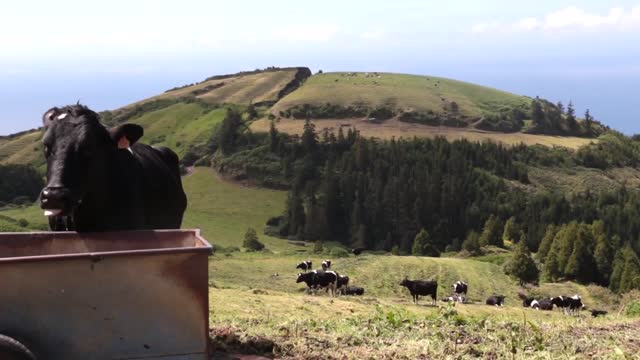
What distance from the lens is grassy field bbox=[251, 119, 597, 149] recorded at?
170 m

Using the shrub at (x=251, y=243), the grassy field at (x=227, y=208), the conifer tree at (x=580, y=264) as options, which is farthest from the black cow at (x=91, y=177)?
the grassy field at (x=227, y=208)

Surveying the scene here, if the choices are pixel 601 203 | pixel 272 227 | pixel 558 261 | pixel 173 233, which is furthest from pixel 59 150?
pixel 601 203

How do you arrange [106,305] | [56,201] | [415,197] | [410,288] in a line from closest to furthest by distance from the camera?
1. [106,305]
2. [56,201]
3. [410,288]
4. [415,197]

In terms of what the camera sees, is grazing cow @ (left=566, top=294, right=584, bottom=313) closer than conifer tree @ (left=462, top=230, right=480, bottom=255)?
Yes

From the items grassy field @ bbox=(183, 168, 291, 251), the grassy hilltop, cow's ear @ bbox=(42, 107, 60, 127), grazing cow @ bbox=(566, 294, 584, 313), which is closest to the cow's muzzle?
cow's ear @ bbox=(42, 107, 60, 127)

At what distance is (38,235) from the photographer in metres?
7.59

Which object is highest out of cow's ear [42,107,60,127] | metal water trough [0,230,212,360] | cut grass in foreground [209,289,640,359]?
cow's ear [42,107,60,127]

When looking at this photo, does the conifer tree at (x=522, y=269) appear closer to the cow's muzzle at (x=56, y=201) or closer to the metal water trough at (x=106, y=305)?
the cow's muzzle at (x=56, y=201)

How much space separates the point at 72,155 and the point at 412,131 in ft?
570

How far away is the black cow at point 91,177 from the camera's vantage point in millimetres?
7898

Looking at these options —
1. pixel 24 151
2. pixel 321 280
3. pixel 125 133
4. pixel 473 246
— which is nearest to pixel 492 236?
pixel 473 246

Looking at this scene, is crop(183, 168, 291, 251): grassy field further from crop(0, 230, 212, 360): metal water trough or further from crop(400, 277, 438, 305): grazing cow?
crop(0, 230, 212, 360): metal water trough

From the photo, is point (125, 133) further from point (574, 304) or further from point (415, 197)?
point (415, 197)

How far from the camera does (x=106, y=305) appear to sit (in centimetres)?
597
